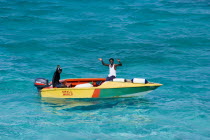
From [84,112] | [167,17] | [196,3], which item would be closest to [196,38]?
[167,17]

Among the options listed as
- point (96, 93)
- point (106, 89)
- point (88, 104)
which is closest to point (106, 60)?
point (88, 104)

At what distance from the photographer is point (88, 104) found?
22781mm

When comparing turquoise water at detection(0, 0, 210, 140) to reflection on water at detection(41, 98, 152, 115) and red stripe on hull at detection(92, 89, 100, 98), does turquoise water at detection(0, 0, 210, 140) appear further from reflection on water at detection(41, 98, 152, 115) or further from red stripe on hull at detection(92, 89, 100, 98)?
red stripe on hull at detection(92, 89, 100, 98)

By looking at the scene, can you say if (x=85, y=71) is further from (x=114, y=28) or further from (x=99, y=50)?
(x=114, y=28)

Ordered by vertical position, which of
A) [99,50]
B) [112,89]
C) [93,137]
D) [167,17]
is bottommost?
[93,137]

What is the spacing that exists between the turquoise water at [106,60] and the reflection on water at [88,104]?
52mm

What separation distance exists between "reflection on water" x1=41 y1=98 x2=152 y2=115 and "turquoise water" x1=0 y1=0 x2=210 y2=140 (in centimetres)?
5

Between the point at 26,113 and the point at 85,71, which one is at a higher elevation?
the point at 85,71

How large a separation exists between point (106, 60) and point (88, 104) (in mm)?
8856

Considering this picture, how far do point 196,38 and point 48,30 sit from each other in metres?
13.0

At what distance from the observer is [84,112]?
21875mm

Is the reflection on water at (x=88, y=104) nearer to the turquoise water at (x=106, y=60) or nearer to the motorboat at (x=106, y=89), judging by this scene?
the turquoise water at (x=106, y=60)

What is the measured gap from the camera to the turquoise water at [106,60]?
2028cm

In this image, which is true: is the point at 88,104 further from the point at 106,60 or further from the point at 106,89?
the point at 106,60
